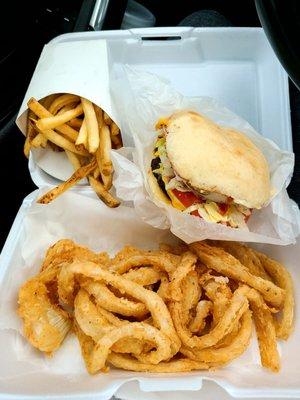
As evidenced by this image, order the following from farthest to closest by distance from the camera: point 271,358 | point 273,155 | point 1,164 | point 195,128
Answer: point 1,164 < point 273,155 < point 195,128 < point 271,358

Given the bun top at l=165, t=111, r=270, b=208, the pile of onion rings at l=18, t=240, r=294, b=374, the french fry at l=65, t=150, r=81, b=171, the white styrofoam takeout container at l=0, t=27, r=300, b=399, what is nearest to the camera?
the pile of onion rings at l=18, t=240, r=294, b=374

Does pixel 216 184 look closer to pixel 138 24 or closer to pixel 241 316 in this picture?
pixel 241 316

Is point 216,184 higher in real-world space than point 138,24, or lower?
higher

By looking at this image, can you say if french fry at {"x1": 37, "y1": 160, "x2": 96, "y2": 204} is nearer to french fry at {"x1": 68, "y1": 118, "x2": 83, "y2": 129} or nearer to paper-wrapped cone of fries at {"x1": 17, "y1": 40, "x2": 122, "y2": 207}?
paper-wrapped cone of fries at {"x1": 17, "y1": 40, "x2": 122, "y2": 207}

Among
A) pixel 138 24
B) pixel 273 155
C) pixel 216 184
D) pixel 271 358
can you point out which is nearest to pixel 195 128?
pixel 216 184

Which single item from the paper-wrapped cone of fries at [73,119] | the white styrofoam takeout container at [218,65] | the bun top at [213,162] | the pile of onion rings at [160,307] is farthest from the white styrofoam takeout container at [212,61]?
the pile of onion rings at [160,307]

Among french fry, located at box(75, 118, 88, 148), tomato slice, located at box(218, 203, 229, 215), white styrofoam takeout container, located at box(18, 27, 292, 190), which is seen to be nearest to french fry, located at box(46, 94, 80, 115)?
french fry, located at box(75, 118, 88, 148)
